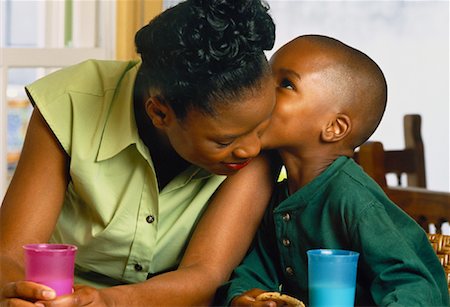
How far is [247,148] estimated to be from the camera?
1270 mm

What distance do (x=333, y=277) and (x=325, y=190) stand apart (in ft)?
0.82

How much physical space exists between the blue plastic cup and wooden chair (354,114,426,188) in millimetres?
924

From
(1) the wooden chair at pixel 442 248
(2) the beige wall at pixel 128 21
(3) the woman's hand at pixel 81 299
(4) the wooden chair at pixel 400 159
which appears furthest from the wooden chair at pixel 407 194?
(2) the beige wall at pixel 128 21

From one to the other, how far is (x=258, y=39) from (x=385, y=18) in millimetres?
3111

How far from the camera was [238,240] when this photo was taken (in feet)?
4.68

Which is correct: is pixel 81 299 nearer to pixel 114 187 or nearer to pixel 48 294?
pixel 48 294

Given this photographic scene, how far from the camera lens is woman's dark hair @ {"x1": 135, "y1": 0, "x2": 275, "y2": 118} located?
121 centimetres

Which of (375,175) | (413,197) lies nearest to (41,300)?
(413,197)

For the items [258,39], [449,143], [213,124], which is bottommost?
[449,143]

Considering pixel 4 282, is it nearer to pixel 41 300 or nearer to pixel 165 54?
pixel 41 300

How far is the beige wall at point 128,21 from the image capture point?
11.4 feet

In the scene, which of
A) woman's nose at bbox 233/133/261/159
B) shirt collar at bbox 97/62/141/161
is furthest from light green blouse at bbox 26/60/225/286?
woman's nose at bbox 233/133/261/159

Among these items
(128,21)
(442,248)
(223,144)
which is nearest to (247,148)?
(223,144)

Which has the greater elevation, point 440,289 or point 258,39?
point 258,39
